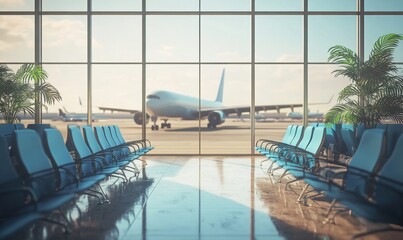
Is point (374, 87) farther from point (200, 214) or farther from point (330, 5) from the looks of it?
point (200, 214)

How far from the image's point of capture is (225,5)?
8.77m

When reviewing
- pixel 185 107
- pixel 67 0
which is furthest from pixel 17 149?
pixel 185 107

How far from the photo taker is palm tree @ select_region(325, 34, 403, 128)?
7.09m

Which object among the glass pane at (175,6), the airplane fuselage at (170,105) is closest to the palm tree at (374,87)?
the glass pane at (175,6)

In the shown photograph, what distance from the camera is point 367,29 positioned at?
8852 mm

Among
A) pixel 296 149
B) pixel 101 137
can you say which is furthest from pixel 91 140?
pixel 296 149

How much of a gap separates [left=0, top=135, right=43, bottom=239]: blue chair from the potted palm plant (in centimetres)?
563

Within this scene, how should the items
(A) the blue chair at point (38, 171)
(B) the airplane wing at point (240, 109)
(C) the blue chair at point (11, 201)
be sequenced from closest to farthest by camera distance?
(C) the blue chair at point (11, 201) < (A) the blue chair at point (38, 171) < (B) the airplane wing at point (240, 109)

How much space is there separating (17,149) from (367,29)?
892 centimetres

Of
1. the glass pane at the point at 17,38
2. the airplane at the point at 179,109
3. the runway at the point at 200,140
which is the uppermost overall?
the glass pane at the point at 17,38

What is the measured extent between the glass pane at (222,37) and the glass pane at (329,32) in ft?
5.48

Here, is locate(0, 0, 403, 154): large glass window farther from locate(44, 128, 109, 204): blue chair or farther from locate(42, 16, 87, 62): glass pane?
locate(44, 128, 109, 204): blue chair

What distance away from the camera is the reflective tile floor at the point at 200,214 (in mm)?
2881

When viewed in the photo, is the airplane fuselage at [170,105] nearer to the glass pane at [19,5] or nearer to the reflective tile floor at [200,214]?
the glass pane at [19,5]
